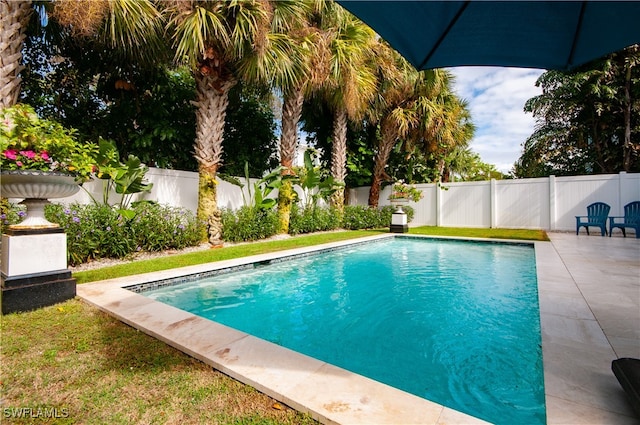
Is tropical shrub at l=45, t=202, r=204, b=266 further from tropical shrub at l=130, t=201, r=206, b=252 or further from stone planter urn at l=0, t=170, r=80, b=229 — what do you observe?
stone planter urn at l=0, t=170, r=80, b=229

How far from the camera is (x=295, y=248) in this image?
8.13m

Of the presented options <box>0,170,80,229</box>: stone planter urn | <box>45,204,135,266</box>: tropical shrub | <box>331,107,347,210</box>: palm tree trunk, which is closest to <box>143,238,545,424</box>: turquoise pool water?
<box>0,170,80,229</box>: stone planter urn

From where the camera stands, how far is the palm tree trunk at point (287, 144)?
33.3 feet

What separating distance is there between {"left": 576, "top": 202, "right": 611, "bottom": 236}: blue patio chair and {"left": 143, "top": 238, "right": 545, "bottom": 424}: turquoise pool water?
5.68m

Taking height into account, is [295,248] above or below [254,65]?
below

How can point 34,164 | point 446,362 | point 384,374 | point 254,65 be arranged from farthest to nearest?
point 254,65 → point 34,164 → point 446,362 → point 384,374

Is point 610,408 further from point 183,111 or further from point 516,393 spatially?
point 183,111

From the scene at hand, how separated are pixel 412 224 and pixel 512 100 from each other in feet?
30.8

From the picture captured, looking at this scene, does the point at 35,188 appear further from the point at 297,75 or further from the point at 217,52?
the point at 297,75

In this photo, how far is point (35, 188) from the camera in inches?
136

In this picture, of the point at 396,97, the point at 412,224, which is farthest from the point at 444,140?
the point at 412,224

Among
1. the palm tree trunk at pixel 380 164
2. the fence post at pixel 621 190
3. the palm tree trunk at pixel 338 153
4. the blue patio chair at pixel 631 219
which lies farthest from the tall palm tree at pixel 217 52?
the fence post at pixel 621 190

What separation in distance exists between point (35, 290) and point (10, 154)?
1573 mm

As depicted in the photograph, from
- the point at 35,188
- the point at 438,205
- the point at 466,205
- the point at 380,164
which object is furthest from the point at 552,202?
the point at 35,188
